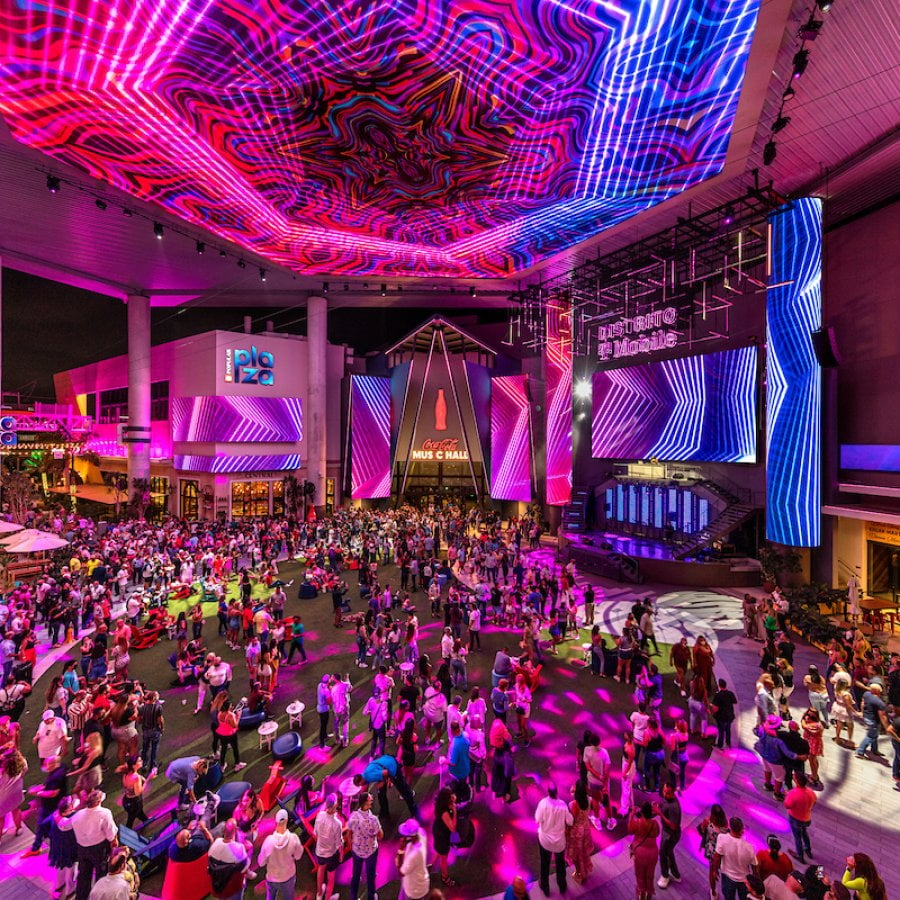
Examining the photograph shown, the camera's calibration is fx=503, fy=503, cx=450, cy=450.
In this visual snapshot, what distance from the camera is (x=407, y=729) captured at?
6.56 meters

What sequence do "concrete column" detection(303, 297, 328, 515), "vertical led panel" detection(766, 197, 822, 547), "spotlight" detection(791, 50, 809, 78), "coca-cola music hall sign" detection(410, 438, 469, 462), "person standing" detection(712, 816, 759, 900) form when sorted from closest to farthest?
"person standing" detection(712, 816, 759, 900) → "spotlight" detection(791, 50, 809, 78) → "vertical led panel" detection(766, 197, 822, 547) → "concrete column" detection(303, 297, 328, 515) → "coca-cola music hall sign" detection(410, 438, 469, 462)

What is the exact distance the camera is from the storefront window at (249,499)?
93.8 ft

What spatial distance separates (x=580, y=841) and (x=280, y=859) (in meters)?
2.88

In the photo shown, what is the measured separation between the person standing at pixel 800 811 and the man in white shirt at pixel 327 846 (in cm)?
459

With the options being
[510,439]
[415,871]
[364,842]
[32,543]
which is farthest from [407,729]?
[510,439]

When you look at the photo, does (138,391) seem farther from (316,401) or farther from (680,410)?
(680,410)

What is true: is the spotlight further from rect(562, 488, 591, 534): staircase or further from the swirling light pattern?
rect(562, 488, 591, 534): staircase

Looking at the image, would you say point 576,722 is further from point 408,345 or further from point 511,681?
point 408,345

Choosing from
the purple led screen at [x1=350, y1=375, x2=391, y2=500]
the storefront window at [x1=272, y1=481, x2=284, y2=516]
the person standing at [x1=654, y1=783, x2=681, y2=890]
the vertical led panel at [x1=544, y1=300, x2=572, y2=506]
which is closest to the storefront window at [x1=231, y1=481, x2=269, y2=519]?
the storefront window at [x1=272, y1=481, x2=284, y2=516]

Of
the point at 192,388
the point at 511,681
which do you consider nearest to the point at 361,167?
the point at 511,681

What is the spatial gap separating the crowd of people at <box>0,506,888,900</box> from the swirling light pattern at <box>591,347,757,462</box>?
26.0ft

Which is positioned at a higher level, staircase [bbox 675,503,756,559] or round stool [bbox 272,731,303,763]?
staircase [bbox 675,503,756,559]

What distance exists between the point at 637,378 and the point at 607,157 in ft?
38.2

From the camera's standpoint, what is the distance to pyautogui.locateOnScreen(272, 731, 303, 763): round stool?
7.03 m
